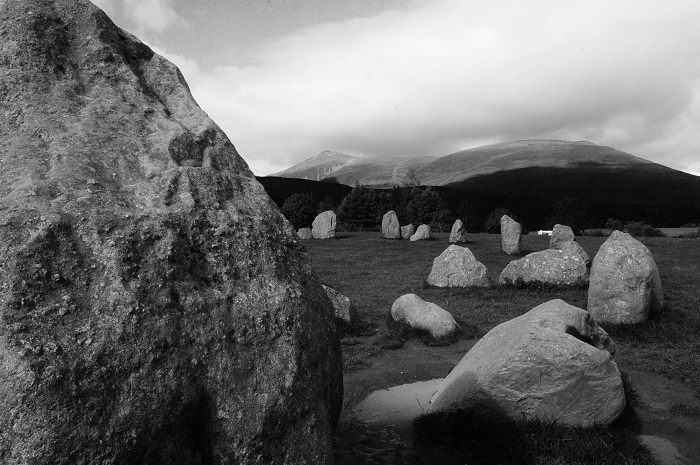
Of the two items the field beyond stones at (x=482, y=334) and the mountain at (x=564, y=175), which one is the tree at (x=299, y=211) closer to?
the field beyond stones at (x=482, y=334)

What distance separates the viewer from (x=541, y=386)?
7680 mm

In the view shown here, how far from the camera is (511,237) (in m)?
30.0

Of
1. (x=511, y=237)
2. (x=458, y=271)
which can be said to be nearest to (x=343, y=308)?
(x=458, y=271)

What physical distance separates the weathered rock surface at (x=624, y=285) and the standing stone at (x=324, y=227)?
2802 centimetres

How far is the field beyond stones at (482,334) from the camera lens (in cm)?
718

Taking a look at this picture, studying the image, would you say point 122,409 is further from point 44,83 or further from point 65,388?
point 44,83

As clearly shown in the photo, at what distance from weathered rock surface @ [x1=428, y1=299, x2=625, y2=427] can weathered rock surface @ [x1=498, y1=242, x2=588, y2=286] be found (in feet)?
35.7

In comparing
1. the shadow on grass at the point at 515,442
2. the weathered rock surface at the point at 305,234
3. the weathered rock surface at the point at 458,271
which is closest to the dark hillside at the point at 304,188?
the weathered rock surface at the point at 305,234

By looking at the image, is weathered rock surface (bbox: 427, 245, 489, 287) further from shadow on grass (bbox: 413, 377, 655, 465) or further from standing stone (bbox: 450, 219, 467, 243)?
standing stone (bbox: 450, 219, 467, 243)

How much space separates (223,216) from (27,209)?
1.59 m

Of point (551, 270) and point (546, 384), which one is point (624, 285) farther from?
point (546, 384)

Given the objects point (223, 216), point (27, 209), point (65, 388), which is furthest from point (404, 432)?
point (27, 209)

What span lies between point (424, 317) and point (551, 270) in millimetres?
7112

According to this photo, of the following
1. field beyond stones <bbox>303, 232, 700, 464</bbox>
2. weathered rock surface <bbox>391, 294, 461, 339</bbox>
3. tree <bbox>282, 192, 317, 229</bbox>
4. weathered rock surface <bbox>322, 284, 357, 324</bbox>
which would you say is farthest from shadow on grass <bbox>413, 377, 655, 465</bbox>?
tree <bbox>282, 192, 317, 229</bbox>
